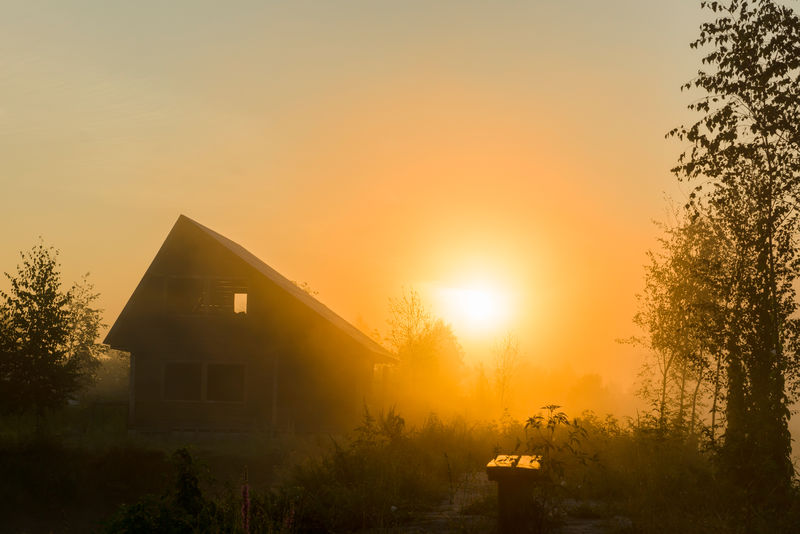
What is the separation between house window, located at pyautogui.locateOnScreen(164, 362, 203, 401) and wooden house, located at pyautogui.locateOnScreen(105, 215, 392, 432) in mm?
40

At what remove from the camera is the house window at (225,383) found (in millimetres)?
30203

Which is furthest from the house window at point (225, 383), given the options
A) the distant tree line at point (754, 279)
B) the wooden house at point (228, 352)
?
the distant tree line at point (754, 279)

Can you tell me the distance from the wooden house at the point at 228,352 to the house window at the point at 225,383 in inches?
1.6

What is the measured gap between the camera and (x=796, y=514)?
10.4 metres

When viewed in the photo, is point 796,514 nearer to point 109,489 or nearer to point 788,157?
point 788,157

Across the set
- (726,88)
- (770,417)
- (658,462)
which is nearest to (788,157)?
(726,88)

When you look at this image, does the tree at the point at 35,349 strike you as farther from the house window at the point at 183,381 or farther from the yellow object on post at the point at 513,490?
the yellow object on post at the point at 513,490

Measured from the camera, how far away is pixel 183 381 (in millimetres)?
30484

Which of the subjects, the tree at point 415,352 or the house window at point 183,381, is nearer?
the house window at point 183,381

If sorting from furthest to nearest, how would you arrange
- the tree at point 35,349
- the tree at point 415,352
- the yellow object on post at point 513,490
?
the tree at point 415,352 → the tree at point 35,349 → the yellow object on post at point 513,490

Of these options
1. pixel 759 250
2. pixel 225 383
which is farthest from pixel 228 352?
pixel 759 250

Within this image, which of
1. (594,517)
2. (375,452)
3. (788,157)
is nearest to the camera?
(594,517)

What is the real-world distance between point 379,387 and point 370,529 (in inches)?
1276

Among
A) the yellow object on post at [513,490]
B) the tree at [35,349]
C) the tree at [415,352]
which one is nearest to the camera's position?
the yellow object on post at [513,490]
